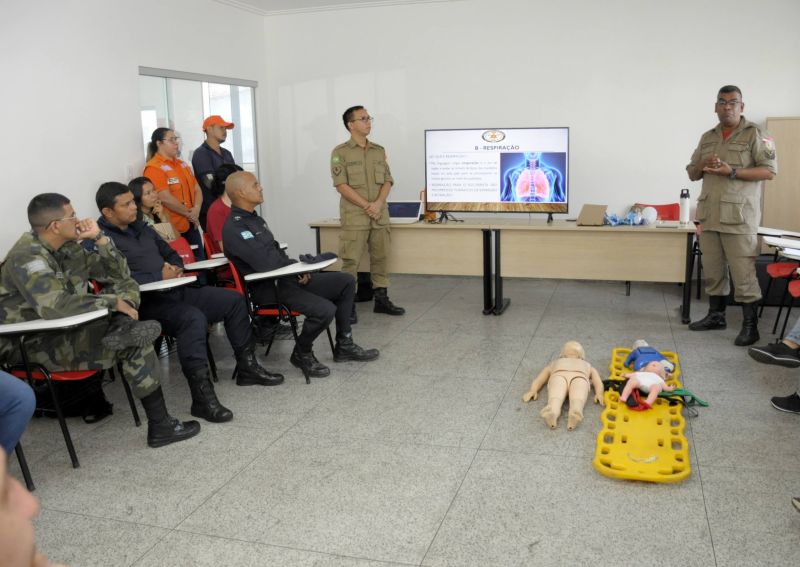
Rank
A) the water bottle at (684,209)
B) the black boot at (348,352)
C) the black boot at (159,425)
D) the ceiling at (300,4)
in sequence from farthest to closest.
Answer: the ceiling at (300,4)
the water bottle at (684,209)
the black boot at (348,352)
the black boot at (159,425)

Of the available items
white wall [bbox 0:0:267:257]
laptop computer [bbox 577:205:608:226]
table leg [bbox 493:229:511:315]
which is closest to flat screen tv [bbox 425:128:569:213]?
laptop computer [bbox 577:205:608:226]

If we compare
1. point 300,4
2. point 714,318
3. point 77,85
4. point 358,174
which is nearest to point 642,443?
point 714,318

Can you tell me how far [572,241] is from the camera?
5.25m

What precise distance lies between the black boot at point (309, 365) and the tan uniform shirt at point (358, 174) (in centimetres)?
155

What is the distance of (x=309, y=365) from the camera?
410 centimetres

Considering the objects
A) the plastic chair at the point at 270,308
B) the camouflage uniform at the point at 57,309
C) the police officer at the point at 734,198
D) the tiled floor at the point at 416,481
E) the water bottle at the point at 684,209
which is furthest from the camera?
the water bottle at the point at 684,209

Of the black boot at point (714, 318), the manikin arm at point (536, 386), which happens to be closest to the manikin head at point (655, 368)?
the manikin arm at point (536, 386)

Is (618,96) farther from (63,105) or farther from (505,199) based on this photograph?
(63,105)

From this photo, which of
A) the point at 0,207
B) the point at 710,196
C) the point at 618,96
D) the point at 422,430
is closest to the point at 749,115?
the point at 618,96

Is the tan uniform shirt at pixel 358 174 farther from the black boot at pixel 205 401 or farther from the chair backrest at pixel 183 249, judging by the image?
the black boot at pixel 205 401

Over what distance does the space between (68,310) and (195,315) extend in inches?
29.6

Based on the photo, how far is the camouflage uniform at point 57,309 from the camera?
288 centimetres

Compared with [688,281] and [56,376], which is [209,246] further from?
[688,281]

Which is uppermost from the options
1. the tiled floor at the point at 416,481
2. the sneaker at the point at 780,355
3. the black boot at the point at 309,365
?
the sneaker at the point at 780,355
